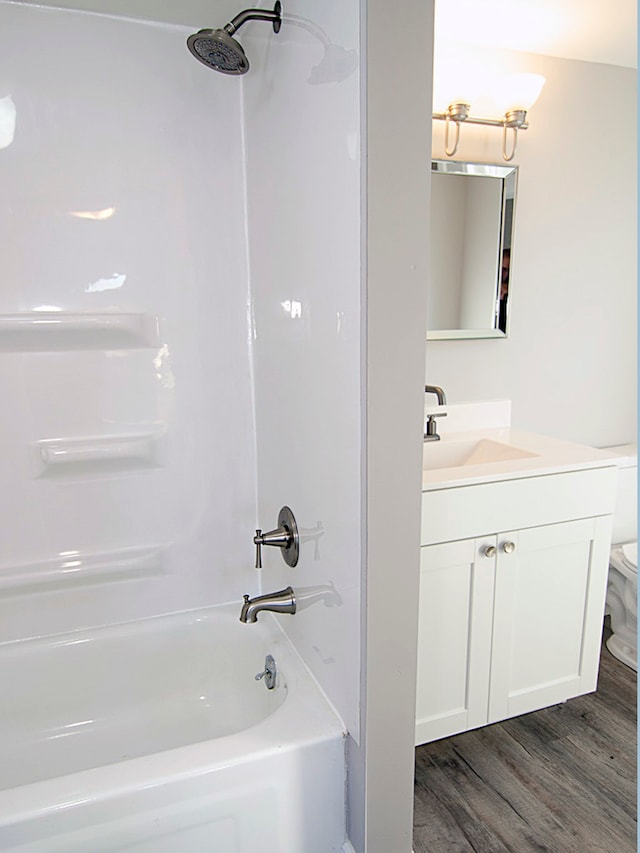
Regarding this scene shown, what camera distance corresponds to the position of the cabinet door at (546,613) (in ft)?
5.94

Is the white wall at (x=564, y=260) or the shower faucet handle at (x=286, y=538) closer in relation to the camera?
the shower faucet handle at (x=286, y=538)

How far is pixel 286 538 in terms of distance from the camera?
58.6 inches

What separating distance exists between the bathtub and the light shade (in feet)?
6.49

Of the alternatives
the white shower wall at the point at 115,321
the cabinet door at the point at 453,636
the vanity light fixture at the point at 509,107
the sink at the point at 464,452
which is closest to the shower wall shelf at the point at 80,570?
the white shower wall at the point at 115,321

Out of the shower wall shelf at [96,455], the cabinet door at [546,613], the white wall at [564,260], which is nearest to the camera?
the shower wall shelf at [96,455]

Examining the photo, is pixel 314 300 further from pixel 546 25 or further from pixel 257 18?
pixel 546 25

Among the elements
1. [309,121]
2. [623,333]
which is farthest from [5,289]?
[623,333]

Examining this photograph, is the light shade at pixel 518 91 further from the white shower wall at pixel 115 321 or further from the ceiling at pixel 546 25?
the white shower wall at pixel 115 321

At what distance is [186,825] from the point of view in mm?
1124

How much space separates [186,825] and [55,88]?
5.72 feet

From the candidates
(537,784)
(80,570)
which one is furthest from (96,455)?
(537,784)

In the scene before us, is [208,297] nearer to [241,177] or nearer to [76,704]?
[241,177]

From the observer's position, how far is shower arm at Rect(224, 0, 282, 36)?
1219mm

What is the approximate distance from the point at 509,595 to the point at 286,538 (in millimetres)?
785
